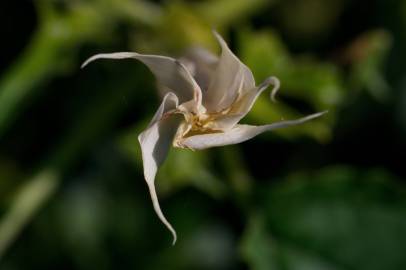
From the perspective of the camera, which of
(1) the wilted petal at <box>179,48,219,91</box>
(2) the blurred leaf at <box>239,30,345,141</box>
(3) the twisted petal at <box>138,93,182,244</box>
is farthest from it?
(2) the blurred leaf at <box>239,30,345,141</box>

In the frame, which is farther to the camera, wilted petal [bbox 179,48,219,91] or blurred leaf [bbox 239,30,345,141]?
blurred leaf [bbox 239,30,345,141]

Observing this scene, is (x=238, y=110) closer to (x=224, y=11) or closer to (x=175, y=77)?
(x=175, y=77)

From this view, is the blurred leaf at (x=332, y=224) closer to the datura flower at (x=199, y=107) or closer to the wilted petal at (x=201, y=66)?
the wilted petal at (x=201, y=66)

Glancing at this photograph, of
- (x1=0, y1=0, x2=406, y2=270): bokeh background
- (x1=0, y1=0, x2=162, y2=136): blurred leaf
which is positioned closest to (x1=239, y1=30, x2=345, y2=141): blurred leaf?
(x1=0, y1=0, x2=406, y2=270): bokeh background

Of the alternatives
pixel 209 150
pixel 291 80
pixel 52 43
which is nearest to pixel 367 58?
pixel 291 80

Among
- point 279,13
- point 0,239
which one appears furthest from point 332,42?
point 0,239

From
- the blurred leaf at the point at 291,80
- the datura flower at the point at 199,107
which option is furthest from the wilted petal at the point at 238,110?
the blurred leaf at the point at 291,80

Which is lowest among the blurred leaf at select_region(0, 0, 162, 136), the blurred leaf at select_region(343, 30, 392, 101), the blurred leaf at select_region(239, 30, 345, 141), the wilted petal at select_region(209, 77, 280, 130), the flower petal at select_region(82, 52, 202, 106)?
the blurred leaf at select_region(343, 30, 392, 101)

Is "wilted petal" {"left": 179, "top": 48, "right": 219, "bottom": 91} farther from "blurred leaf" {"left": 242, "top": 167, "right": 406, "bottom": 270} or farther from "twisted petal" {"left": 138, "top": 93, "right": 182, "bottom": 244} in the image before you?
"blurred leaf" {"left": 242, "top": 167, "right": 406, "bottom": 270}

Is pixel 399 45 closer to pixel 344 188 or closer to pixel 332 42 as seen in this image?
pixel 332 42
